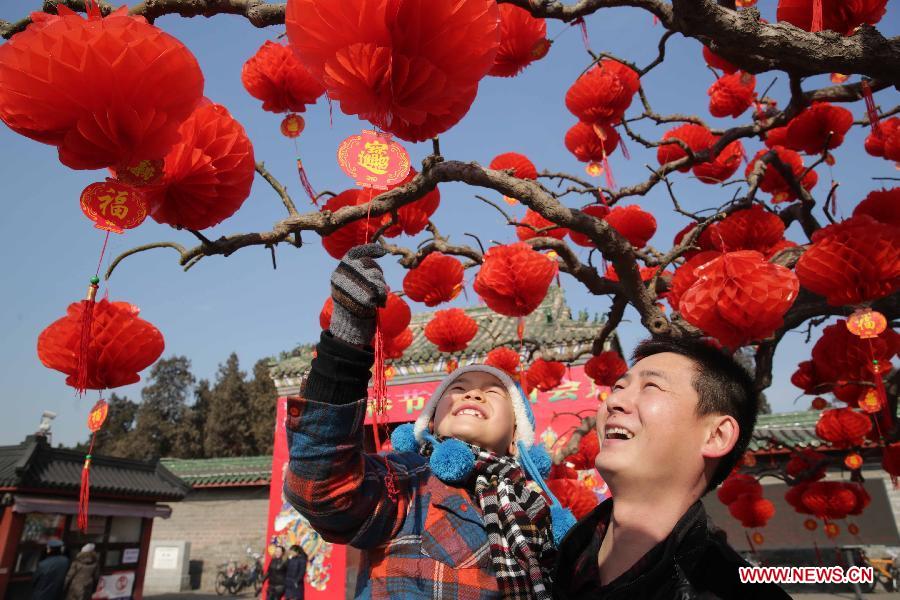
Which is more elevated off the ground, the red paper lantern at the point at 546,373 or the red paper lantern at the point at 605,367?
the red paper lantern at the point at 546,373

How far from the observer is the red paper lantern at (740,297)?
2611mm

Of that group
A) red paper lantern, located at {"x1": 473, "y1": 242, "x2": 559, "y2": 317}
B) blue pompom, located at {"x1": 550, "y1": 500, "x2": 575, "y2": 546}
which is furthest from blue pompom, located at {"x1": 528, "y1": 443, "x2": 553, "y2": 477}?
red paper lantern, located at {"x1": 473, "y1": 242, "x2": 559, "y2": 317}

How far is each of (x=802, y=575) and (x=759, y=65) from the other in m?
2.27

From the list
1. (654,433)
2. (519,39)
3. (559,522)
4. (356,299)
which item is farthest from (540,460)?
(519,39)

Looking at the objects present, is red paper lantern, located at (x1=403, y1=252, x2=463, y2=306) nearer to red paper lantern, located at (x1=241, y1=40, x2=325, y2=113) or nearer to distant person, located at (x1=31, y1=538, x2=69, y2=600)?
red paper lantern, located at (x1=241, y1=40, x2=325, y2=113)

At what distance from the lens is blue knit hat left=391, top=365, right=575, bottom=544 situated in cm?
173

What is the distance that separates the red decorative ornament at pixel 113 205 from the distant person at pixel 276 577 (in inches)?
351

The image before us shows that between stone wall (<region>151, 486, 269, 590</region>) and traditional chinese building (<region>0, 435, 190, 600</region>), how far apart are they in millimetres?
2317

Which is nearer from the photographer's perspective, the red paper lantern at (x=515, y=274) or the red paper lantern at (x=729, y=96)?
the red paper lantern at (x=515, y=274)

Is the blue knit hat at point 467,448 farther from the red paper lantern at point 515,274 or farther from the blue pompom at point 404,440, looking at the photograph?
the red paper lantern at point 515,274

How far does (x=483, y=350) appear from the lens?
11344 millimetres


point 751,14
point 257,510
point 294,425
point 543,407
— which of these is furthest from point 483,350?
point 294,425

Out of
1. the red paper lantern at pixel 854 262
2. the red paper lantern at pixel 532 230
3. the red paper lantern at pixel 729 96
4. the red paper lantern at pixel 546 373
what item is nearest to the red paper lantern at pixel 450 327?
the red paper lantern at pixel 532 230

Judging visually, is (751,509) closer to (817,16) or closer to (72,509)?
(817,16)
